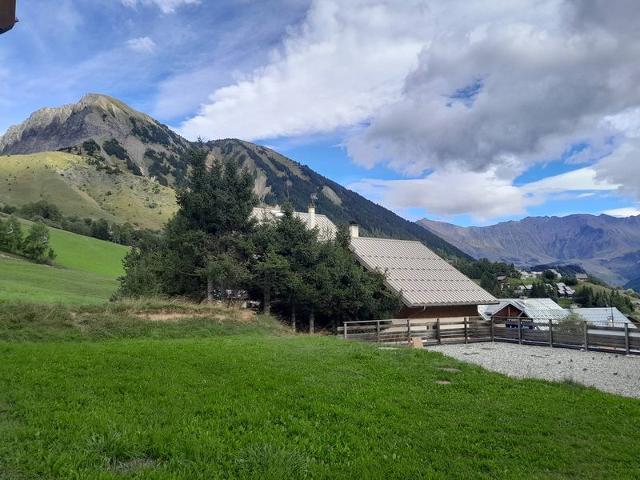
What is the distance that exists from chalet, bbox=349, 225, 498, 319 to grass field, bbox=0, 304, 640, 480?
19107 millimetres

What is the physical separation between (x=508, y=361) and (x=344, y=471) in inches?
614

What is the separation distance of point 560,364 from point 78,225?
367 feet

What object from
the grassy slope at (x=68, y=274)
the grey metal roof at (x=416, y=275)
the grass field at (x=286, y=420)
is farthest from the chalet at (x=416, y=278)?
the grass field at (x=286, y=420)

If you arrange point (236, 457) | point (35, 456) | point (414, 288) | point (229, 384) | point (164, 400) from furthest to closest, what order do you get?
point (414, 288) → point (229, 384) → point (164, 400) → point (236, 457) → point (35, 456)

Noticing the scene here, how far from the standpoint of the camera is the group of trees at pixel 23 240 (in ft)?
221

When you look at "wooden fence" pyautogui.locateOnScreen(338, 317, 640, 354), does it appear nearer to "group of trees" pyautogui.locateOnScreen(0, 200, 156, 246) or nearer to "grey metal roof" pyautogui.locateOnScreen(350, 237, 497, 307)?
"grey metal roof" pyautogui.locateOnScreen(350, 237, 497, 307)

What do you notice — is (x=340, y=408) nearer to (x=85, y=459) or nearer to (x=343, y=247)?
(x=85, y=459)

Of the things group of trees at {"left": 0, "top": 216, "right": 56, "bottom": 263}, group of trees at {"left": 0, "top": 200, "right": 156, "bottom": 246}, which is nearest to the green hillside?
group of trees at {"left": 0, "top": 216, "right": 56, "bottom": 263}

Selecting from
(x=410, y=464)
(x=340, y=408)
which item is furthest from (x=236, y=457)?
(x=340, y=408)

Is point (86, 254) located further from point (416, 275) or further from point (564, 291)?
point (564, 291)

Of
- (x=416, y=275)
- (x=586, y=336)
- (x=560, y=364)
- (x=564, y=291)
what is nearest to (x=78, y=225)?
(x=416, y=275)

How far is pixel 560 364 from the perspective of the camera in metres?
17.9

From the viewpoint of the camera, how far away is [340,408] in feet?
25.3

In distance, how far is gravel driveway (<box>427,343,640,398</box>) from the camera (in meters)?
14.0
